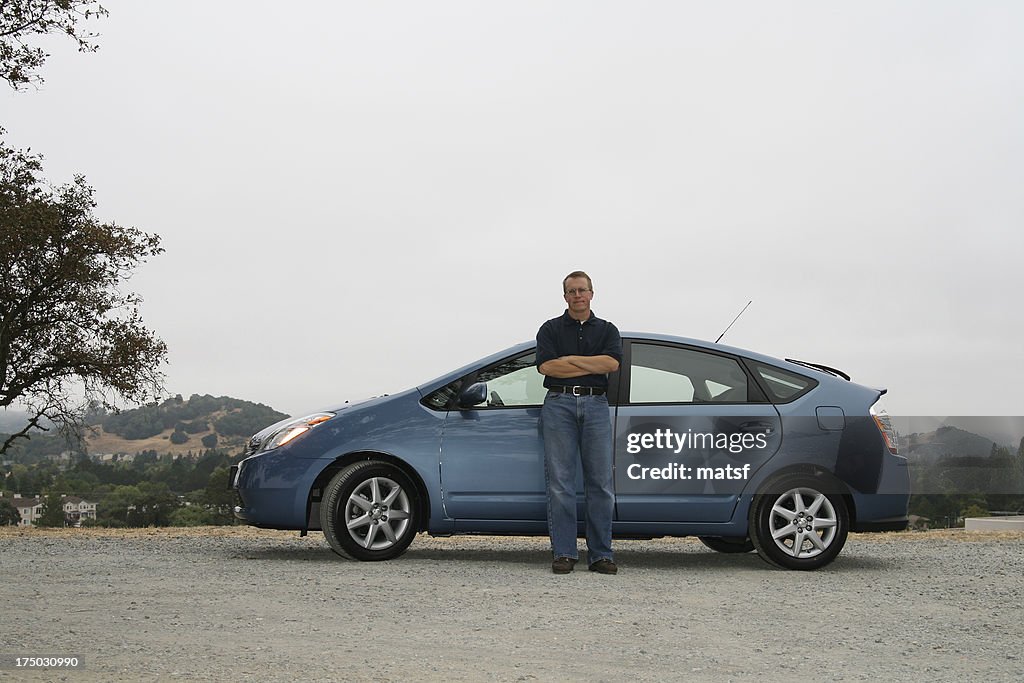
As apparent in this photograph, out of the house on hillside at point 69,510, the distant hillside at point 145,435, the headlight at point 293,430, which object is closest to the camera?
the headlight at point 293,430

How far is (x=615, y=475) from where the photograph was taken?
8.98m

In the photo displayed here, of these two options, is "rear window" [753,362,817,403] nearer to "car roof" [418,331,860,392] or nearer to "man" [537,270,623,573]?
"car roof" [418,331,860,392]

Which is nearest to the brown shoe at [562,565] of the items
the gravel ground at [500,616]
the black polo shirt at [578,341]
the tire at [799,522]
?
the gravel ground at [500,616]

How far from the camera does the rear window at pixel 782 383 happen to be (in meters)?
9.23

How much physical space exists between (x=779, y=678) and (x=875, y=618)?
2.01 m

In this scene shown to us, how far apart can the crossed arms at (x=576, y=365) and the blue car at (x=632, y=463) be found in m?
0.60

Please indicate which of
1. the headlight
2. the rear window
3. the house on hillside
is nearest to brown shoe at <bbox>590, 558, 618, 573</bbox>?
the rear window

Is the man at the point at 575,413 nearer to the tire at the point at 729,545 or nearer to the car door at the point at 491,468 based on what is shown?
the car door at the point at 491,468

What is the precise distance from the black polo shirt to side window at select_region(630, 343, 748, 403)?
0.60 metres

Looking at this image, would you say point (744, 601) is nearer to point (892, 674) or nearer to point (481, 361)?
point (892, 674)

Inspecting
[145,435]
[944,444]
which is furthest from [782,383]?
[145,435]

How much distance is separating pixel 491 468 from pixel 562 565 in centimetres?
92

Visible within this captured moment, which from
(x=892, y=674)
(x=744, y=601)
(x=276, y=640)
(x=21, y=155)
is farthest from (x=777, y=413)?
(x=21, y=155)

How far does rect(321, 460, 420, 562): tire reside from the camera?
9008 millimetres
